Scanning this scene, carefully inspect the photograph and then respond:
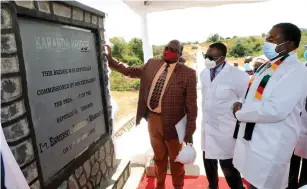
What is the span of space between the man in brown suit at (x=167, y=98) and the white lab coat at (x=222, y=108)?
27 centimetres

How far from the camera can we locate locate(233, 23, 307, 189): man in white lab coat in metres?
2.21

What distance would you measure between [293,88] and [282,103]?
150 millimetres

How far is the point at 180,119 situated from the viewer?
3291mm

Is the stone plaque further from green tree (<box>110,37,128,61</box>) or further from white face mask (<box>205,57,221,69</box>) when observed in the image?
green tree (<box>110,37,128,61</box>)

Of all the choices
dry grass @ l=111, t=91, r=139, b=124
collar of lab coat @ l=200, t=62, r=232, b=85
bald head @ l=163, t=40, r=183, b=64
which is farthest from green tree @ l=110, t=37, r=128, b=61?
bald head @ l=163, t=40, r=183, b=64

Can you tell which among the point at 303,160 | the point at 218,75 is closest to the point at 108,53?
the point at 218,75

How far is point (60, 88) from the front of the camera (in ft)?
7.27

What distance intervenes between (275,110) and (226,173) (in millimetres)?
1388

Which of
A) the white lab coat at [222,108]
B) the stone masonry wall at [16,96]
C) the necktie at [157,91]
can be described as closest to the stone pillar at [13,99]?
the stone masonry wall at [16,96]

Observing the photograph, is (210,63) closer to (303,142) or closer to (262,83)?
(262,83)

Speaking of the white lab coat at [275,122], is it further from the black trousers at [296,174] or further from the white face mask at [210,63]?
the black trousers at [296,174]

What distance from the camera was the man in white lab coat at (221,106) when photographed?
326 centimetres

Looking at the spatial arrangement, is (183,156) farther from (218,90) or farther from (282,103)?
(282,103)

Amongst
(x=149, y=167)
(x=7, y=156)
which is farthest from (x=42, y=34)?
(x=149, y=167)
